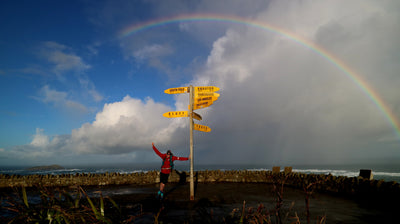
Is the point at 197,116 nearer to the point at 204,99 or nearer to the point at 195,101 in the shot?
the point at 195,101

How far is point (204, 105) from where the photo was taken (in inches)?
396

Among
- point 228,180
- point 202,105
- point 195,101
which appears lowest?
point 228,180

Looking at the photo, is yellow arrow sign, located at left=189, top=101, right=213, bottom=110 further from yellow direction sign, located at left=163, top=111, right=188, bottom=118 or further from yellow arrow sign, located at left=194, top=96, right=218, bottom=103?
yellow direction sign, located at left=163, top=111, right=188, bottom=118

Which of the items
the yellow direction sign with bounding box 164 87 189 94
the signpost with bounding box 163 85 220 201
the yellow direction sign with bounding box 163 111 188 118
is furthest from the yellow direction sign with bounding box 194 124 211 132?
the yellow direction sign with bounding box 164 87 189 94

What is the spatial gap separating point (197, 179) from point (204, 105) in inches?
383

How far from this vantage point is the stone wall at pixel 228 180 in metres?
11.0

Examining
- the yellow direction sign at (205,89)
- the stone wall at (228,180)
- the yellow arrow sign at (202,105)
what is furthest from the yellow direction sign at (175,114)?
the stone wall at (228,180)

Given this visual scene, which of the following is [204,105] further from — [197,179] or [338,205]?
[197,179]

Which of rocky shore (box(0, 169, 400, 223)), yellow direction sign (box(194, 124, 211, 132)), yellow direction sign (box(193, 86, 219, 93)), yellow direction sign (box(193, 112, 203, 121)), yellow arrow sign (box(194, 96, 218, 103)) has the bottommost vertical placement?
rocky shore (box(0, 169, 400, 223))

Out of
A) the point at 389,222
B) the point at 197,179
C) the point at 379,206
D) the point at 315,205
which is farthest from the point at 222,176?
the point at 389,222

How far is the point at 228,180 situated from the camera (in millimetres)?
18297

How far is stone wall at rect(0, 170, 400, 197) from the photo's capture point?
1102cm

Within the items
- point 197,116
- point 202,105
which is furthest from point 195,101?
point 197,116

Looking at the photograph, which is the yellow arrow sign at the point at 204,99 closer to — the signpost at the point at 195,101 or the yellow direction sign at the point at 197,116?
the signpost at the point at 195,101
